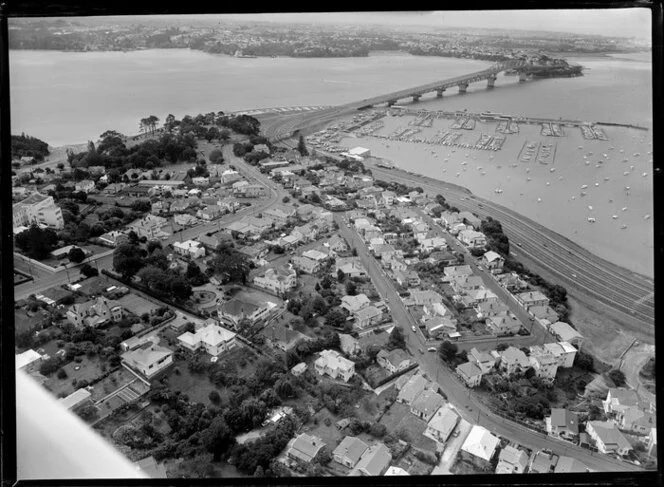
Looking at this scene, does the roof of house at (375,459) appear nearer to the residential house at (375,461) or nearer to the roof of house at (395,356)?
the residential house at (375,461)

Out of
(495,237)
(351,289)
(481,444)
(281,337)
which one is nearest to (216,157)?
(351,289)

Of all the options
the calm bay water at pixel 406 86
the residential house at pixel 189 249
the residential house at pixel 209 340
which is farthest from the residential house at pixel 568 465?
the residential house at pixel 189 249

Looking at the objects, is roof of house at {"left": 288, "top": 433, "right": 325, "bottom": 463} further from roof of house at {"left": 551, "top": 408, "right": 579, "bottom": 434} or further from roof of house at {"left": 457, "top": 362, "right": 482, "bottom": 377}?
roof of house at {"left": 551, "top": 408, "right": 579, "bottom": 434}

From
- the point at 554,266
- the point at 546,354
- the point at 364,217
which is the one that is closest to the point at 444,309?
the point at 546,354

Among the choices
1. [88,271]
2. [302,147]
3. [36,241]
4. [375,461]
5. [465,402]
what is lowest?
[465,402]

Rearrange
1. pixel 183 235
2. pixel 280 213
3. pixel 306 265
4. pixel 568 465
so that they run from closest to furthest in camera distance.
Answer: pixel 568 465, pixel 306 265, pixel 183 235, pixel 280 213

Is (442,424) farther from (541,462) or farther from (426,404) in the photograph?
(541,462)
